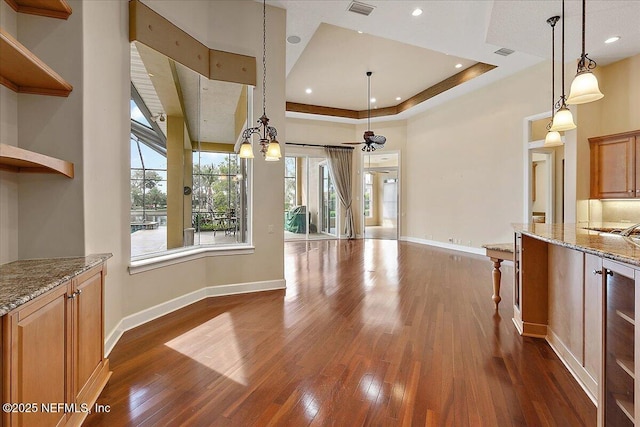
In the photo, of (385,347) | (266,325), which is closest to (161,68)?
(266,325)

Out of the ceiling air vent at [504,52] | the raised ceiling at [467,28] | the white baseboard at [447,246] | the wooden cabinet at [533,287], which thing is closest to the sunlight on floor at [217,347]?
the wooden cabinet at [533,287]

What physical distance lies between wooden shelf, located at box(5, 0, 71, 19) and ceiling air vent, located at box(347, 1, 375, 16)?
3.38m

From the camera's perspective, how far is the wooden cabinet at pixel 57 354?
1214 mm

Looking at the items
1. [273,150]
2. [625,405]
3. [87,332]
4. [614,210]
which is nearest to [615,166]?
[614,210]

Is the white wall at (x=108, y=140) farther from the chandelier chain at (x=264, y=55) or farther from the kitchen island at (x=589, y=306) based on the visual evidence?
the kitchen island at (x=589, y=306)

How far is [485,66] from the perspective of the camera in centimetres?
651

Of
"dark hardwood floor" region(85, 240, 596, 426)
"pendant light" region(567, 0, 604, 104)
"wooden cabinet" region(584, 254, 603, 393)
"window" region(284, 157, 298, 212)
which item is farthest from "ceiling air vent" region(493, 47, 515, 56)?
"window" region(284, 157, 298, 212)

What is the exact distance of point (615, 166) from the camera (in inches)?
205

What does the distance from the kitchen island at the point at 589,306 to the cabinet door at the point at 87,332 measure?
2789 mm

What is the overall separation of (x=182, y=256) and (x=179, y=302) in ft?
1.82

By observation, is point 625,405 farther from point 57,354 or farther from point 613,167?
point 613,167

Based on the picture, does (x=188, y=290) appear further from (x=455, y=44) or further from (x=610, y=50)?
(x=610, y=50)

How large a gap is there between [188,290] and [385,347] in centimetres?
253

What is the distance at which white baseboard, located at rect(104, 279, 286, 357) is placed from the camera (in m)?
2.91
